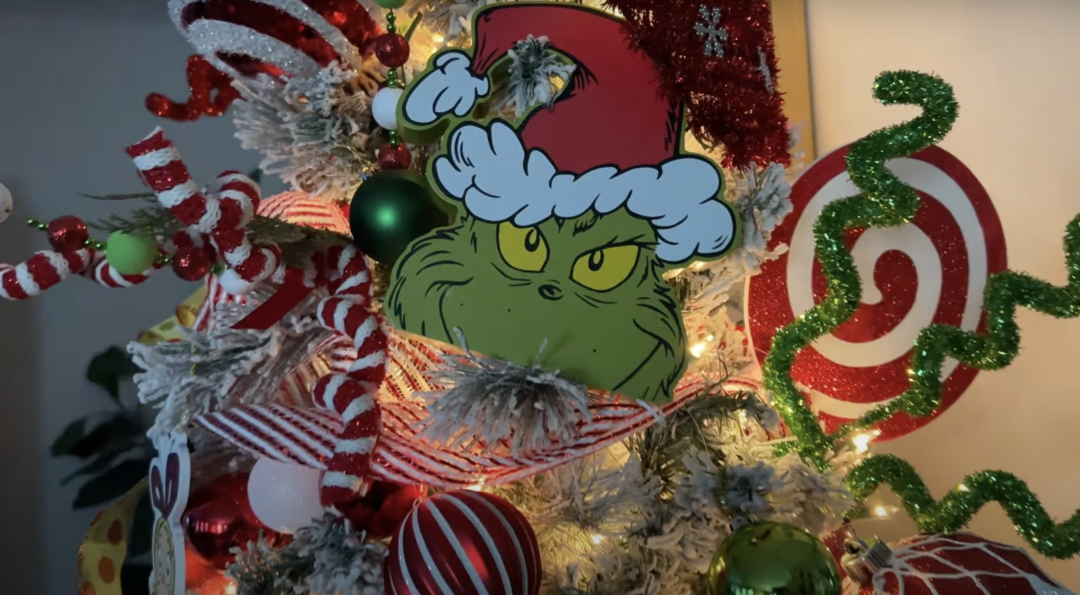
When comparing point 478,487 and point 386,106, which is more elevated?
point 386,106

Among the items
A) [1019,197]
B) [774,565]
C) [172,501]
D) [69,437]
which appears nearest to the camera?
[774,565]

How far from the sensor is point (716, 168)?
20.8 inches

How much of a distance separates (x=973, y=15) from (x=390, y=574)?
928mm

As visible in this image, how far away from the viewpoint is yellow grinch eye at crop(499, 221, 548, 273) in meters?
0.53

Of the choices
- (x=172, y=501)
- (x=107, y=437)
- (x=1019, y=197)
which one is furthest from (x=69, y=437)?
(x=1019, y=197)

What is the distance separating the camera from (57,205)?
36.4 inches

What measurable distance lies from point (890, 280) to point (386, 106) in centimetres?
48

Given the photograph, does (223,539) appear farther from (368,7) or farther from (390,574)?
(368,7)

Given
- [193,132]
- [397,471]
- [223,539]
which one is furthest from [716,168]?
[193,132]

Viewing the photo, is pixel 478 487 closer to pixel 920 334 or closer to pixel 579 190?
pixel 579 190

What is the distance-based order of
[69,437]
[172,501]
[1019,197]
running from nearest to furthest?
[172,501], [1019,197], [69,437]

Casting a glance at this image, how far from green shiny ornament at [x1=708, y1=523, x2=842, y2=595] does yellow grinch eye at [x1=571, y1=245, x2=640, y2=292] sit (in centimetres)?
20

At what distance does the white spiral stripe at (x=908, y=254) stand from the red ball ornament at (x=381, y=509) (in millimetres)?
389

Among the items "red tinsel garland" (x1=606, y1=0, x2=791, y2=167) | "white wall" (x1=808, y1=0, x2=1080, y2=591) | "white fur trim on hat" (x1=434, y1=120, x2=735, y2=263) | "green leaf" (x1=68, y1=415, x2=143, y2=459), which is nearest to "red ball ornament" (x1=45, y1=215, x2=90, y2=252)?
"white fur trim on hat" (x1=434, y1=120, x2=735, y2=263)
